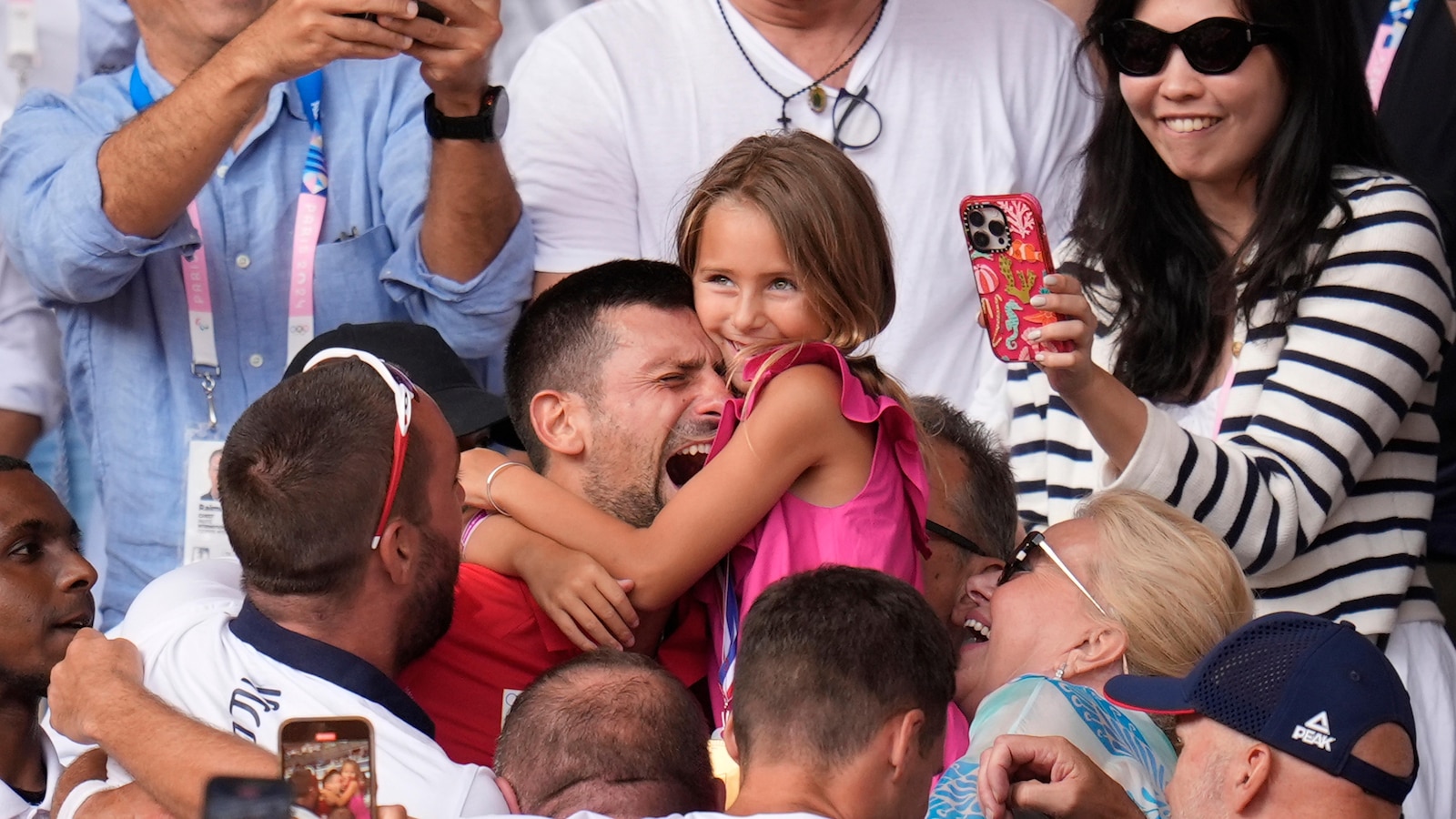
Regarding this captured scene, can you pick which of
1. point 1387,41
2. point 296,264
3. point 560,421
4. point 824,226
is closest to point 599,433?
point 560,421

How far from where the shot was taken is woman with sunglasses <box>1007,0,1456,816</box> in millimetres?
3309

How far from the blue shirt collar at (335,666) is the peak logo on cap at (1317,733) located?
1.22 m

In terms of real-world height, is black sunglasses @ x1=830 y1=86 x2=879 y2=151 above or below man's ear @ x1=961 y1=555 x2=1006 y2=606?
above

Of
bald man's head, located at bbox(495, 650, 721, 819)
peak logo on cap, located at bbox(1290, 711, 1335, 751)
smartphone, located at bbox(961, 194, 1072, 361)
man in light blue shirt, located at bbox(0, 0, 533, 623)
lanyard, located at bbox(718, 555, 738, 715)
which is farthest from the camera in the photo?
man in light blue shirt, located at bbox(0, 0, 533, 623)

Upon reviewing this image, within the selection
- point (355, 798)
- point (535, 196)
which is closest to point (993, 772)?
point (355, 798)

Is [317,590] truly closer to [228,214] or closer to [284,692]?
[284,692]

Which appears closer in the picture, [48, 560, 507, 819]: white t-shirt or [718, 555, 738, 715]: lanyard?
[48, 560, 507, 819]: white t-shirt

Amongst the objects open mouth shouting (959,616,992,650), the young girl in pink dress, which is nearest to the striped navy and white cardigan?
open mouth shouting (959,616,992,650)

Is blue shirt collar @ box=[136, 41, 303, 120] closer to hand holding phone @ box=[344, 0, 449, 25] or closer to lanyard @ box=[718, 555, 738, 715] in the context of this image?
hand holding phone @ box=[344, 0, 449, 25]

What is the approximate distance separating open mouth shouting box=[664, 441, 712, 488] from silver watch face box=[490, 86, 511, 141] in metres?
0.90

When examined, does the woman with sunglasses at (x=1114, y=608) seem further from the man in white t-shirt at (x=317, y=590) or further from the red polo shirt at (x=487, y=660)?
the man in white t-shirt at (x=317, y=590)

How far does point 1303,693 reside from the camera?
7.58ft

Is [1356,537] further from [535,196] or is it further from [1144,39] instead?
[535,196]

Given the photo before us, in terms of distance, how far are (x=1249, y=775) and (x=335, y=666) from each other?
127cm
